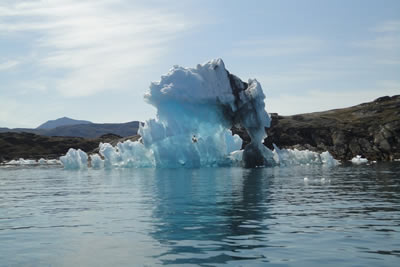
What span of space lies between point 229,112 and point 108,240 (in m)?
50.7

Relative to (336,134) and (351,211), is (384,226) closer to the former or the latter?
(351,211)

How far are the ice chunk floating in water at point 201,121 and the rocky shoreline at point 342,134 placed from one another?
24.7m

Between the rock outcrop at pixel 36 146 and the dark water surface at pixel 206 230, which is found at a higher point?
the rock outcrop at pixel 36 146

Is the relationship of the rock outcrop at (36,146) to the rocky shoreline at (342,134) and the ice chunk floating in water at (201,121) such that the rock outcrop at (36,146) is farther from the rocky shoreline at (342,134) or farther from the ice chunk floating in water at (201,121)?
the ice chunk floating in water at (201,121)

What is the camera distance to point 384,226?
15.5m

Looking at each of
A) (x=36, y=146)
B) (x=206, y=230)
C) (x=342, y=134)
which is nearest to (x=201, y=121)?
(x=342, y=134)

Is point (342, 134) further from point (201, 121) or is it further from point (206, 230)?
point (206, 230)

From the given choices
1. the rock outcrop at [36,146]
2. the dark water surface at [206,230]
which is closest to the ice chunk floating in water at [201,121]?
the dark water surface at [206,230]

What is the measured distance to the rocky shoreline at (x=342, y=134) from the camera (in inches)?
3489

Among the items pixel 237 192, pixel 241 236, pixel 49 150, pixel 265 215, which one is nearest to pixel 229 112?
pixel 237 192

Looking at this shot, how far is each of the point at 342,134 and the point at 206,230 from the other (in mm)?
83369

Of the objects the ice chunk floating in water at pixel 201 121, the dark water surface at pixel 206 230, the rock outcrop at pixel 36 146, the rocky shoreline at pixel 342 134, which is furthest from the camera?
the rock outcrop at pixel 36 146

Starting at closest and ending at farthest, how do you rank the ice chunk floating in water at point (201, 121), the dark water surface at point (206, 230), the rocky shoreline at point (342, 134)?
the dark water surface at point (206, 230) < the ice chunk floating in water at point (201, 121) < the rocky shoreline at point (342, 134)

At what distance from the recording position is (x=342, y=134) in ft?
308
